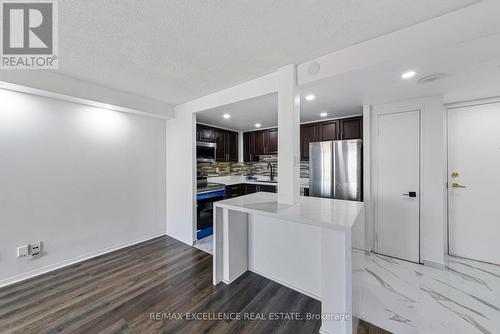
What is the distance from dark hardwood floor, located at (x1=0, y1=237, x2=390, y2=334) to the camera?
152cm

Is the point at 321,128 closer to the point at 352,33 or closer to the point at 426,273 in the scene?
the point at 352,33

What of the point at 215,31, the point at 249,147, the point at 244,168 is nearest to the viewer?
the point at 215,31

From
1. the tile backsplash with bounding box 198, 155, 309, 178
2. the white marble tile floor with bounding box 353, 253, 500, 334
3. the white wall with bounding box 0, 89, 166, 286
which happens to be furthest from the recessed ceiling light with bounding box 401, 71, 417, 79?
the white wall with bounding box 0, 89, 166, 286

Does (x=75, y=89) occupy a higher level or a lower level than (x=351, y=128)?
higher

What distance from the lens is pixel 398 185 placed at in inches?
104

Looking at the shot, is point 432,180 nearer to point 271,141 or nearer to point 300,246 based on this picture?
point 300,246

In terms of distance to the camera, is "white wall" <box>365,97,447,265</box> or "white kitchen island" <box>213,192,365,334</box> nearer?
"white kitchen island" <box>213,192,365,334</box>

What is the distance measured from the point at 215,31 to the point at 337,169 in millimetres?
2624

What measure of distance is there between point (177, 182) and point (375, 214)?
128 inches

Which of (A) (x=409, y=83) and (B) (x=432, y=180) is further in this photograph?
(B) (x=432, y=180)

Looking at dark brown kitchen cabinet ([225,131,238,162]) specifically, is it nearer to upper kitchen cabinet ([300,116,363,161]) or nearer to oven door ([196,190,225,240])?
oven door ([196,190,225,240])

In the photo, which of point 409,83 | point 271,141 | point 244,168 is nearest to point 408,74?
point 409,83

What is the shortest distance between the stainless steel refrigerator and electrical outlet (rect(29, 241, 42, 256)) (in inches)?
152

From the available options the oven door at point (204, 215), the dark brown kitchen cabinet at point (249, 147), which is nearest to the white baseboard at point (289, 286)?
the oven door at point (204, 215)
